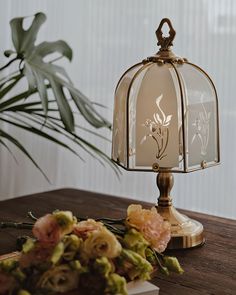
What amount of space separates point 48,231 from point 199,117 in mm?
553

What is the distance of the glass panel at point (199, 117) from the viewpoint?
117 centimetres

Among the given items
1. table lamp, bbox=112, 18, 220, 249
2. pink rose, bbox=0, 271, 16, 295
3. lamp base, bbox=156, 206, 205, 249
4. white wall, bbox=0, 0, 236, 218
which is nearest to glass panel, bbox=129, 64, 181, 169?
table lamp, bbox=112, 18, 220, 249

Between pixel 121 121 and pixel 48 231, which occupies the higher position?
pixel 121 121

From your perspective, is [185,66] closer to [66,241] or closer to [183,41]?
[66,241]

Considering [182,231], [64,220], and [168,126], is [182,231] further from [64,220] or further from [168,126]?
[64,220]

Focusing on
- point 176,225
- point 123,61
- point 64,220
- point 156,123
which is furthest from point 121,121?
point 123,61

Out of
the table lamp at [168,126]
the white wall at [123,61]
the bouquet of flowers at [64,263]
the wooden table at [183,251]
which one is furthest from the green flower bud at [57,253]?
the white wall at [123,61]

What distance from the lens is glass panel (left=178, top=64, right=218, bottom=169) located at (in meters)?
1.17

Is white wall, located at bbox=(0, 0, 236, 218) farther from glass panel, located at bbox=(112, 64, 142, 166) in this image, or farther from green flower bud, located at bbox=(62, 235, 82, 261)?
green flower bud, located at bbox=(62, 235, 82, 261)

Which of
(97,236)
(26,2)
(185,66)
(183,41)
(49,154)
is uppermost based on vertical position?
(26,2)

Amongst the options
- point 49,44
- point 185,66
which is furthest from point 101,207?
point 49,44

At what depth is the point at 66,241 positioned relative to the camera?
773mm

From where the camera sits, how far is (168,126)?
1.16 m

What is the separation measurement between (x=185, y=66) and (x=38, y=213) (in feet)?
2.08
